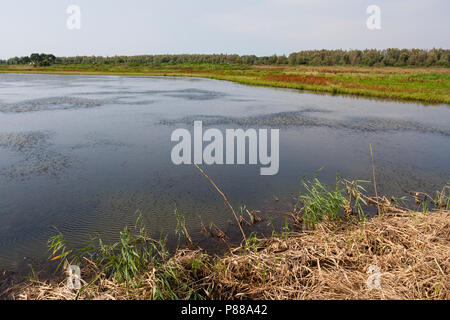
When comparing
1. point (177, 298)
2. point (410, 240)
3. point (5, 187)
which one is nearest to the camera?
point (177, 298)

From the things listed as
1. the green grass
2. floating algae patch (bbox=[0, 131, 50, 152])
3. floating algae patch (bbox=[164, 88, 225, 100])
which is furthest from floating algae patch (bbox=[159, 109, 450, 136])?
the green grass

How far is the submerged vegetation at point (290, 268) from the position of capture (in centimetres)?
356

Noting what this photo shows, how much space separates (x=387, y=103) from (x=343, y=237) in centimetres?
2097

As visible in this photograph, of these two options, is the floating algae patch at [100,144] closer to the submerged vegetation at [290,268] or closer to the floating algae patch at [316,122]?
the floating algae patch at [316,122]

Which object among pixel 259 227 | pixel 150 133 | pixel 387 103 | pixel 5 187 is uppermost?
pixel 387 103

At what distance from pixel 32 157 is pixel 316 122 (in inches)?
511

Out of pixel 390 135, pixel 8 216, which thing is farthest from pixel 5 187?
pixel 390 135

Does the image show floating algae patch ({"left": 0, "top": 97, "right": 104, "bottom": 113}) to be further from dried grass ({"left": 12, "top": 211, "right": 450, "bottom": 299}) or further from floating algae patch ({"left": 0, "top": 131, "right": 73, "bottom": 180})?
dried grass ({"left": 12, "top": 211, "right": 450, "bottom": 299})

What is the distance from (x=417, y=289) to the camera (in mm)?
3561

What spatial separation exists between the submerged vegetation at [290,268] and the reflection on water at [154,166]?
954mm

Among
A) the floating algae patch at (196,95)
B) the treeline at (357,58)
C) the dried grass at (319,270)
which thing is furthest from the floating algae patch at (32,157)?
the treeline at (357,58)

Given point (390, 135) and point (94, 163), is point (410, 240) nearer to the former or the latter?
point (94, 163)

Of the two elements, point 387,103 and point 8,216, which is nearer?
point 8,216

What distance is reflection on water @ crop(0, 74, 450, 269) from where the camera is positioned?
5.80 metres
